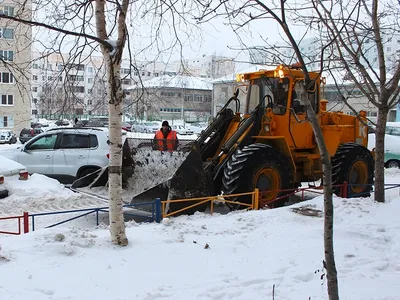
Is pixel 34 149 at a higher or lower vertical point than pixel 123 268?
higher

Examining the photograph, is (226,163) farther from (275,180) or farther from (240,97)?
(240,97)

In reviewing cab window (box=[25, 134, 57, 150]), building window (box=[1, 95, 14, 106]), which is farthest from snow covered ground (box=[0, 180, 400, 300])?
building window (box=[1, 95, 14, 106])

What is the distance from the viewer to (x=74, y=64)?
630 cm

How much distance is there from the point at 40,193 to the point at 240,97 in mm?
5034

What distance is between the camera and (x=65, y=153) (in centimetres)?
1174

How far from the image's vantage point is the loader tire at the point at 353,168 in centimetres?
1093

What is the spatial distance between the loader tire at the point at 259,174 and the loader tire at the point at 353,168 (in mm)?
1692

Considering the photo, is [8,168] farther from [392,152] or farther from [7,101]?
[7,101]

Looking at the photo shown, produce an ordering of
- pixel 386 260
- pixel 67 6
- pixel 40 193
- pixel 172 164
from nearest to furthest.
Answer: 1. pixel 67 6
2. pixel 386 260
3. pixel 172 164
4. pixel 40 193

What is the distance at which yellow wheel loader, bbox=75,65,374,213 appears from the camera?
858cm

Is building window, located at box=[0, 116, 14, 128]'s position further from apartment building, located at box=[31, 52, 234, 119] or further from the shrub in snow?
the shrub in snow

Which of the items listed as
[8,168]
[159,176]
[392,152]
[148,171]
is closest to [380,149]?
[159,176]

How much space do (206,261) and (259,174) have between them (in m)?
3.65

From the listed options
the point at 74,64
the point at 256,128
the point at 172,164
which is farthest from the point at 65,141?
the point at 74,64
